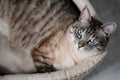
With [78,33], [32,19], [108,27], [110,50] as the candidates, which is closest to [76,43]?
[78,33]

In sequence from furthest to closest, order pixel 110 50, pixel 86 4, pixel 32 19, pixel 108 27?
pixel 110 50
pixel 86 4
pixel 32 19
pixel 108 27

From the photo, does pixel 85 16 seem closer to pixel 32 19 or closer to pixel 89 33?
pixel 89 33

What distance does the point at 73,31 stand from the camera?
152 centimetres

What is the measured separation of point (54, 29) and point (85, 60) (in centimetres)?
24

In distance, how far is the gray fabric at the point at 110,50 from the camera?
1.92 metres

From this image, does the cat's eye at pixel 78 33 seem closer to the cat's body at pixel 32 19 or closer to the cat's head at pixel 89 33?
the cat's head at pixel 89 33

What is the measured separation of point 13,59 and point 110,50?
781 millimetres

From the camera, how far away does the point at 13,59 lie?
1.54 m

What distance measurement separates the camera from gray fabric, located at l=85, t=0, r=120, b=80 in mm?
1917

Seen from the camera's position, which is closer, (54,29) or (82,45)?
(82,45)

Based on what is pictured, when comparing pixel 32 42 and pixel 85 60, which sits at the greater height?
pixel 32 42

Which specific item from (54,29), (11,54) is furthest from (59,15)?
(11,54)

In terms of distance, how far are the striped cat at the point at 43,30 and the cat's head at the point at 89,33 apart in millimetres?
19

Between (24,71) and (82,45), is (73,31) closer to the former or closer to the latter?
(82,45)
